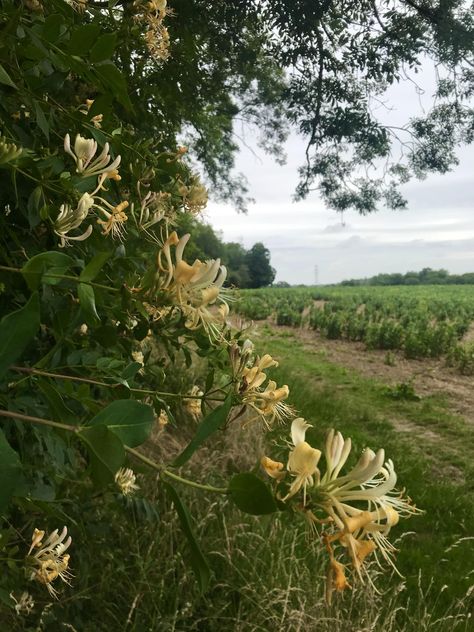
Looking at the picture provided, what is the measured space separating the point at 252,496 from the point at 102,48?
0.63 m

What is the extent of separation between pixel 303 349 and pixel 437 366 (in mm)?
2093

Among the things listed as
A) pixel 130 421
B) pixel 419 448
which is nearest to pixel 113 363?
pixel 130 421

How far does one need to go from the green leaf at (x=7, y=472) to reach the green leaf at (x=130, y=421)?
3.3 inches

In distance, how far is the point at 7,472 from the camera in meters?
0.41

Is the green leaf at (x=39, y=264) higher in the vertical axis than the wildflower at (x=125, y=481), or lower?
higher

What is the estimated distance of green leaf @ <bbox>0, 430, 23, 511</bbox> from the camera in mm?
413

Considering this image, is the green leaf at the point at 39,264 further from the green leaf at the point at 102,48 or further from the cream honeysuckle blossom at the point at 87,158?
the green leaf at the point at 102,48

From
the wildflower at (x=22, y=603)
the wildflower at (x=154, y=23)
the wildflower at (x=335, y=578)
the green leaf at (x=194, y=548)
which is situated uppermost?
the wildflower at (x=154, y=23)

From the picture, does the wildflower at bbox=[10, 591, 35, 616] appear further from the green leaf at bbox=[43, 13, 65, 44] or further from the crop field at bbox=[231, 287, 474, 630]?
the green leaf at bbox=[43, 13, 65, 44]

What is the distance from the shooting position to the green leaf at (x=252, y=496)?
1.46 feet

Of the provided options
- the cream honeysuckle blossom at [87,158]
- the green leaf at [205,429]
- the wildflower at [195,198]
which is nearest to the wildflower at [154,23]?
the wildflower at [195,198]

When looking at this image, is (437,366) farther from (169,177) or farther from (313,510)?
(313,510)

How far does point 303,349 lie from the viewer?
955cm

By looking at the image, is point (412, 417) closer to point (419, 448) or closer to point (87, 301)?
point (419, 448)
